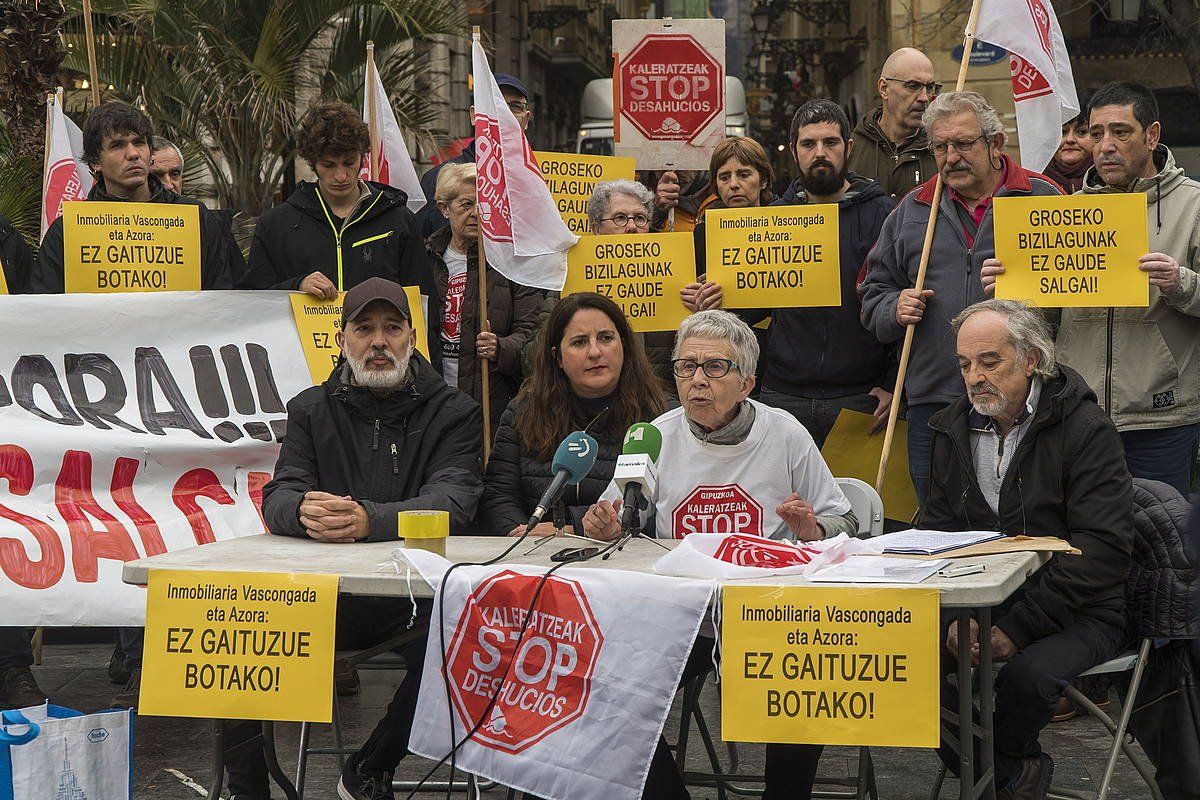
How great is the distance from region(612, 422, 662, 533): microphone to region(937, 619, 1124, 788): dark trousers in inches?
39.8

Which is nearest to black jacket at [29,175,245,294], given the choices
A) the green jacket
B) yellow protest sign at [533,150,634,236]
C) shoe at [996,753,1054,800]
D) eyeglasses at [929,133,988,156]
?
yellow protest sign at [533,150,634,236]

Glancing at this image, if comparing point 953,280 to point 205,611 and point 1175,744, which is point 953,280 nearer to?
point 1175,744

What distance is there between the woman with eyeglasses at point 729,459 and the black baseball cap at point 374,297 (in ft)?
3.09

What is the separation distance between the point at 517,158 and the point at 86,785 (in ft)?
10.2

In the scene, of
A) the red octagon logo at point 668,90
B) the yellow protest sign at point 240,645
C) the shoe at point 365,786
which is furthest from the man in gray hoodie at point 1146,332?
the yellow protest sign at point 240,645

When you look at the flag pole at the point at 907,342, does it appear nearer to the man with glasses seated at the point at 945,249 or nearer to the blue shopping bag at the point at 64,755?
the man with glasses seated at the point at 945,249

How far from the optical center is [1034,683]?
165 inches

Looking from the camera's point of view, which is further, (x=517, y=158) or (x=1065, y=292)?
(x=517, y=158)

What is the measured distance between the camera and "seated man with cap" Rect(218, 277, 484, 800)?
469 centimetres

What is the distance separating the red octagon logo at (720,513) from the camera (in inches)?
182

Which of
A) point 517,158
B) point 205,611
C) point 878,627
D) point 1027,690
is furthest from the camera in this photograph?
point 517,158

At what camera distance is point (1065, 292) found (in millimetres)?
5355

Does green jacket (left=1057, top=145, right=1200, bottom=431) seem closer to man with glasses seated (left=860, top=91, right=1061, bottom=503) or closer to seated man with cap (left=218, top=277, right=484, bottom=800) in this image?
man with glasses seated (left=860, top=91, right=1061, bottom=503)

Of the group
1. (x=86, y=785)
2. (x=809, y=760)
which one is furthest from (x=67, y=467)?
(x=809, y=760)
